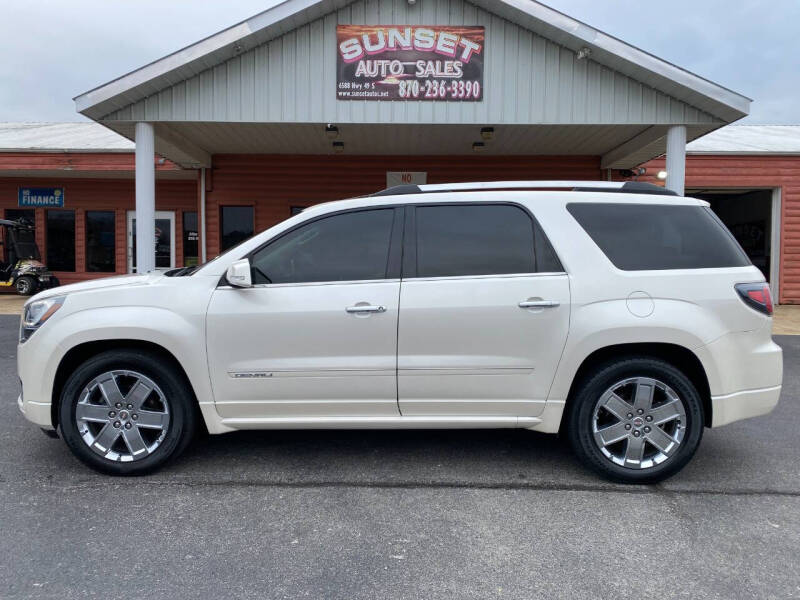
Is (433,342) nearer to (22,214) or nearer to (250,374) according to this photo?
(250,374)

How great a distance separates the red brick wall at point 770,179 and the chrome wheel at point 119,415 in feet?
43.8

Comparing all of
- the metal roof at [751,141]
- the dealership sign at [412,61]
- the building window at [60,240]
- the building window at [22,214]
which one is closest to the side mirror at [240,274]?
the dealership sign at [412,61]

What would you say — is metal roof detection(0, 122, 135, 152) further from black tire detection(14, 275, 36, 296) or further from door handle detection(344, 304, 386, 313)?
door handle detection(344, 304, 386, 313)

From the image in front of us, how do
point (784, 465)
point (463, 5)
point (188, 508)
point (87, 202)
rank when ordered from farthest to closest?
point (87, 202) < point (463, 5) < point (784, 465) < point (188, 508)

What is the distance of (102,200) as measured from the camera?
15773 millimetres

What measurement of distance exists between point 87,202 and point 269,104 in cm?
910

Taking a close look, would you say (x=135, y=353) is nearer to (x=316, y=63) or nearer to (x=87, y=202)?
(x=316, y=63)

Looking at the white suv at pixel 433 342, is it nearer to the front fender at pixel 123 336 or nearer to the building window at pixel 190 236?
the front fender at pixel 123 336

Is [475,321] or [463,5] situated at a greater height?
[463,5]

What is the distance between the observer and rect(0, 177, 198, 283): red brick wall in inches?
602

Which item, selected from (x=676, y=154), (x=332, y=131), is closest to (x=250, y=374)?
(x=332, y=131)

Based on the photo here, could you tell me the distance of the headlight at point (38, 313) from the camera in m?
3.72

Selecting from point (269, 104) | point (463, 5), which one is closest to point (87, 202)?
point (269, 104)

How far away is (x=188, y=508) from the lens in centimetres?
331
